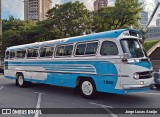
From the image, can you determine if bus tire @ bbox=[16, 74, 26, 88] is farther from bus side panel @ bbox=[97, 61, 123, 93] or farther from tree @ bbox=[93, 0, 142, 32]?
tree @ bbox=[93, 0, 142, 32]

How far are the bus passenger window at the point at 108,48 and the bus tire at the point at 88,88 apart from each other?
1.44 metres

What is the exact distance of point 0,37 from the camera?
45594 mm

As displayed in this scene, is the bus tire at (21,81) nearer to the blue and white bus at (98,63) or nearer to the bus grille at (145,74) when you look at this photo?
the blue and white bus at (98,63)

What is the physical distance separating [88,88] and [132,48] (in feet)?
8.50

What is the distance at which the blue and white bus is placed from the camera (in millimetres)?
10117

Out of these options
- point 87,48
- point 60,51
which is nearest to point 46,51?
point 60,51

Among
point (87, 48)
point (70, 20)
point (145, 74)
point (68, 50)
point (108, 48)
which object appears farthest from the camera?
point (70, 20)

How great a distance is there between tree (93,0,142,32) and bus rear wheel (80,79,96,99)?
19871 millimetres

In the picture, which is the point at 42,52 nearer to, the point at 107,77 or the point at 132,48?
the point at 107,77

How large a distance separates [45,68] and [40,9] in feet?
401

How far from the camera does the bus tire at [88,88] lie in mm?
11406

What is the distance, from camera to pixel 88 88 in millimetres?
11633

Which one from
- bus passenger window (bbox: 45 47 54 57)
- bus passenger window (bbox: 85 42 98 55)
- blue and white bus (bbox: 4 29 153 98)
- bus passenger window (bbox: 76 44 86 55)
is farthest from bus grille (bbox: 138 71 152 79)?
bus passenger window (bbox: 45 47 54 57)

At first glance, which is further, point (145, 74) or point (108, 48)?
point (108, 48)
